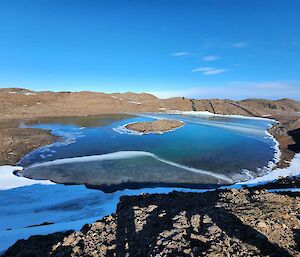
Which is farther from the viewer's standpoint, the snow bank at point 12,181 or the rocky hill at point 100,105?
the rocky hill at point 100,105

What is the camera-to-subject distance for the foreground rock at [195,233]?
6664mm

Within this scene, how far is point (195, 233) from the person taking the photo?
750 cm

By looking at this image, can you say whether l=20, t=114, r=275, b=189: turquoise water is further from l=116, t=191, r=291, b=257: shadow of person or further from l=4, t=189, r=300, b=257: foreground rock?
l=4, t=189, r=300, b=257: foreground rock

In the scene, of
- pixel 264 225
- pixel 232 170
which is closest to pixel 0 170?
pixel 232 170

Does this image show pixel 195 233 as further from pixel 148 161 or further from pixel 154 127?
pixel 154 127

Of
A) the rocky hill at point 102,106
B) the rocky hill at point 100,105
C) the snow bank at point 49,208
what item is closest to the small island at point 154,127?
the rocky hill at point 102,106

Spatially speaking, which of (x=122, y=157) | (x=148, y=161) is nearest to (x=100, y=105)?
(x=122, y=157)

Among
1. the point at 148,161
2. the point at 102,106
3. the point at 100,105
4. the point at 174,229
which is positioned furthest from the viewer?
the point at 100,105

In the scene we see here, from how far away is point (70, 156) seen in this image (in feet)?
83.5

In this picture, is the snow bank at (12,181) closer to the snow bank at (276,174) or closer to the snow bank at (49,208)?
the snow bank at (49,208)

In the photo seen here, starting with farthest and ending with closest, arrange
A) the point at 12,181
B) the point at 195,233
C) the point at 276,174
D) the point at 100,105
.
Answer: the point at 100,105 < the point at 276,174 < the point at 12,181 < the point at 195,233

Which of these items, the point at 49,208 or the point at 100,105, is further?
the point at 100,105

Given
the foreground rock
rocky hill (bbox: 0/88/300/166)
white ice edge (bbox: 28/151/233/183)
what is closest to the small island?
white ice edge (bbox: 28/151/233/183)

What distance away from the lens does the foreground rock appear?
6.66 m
